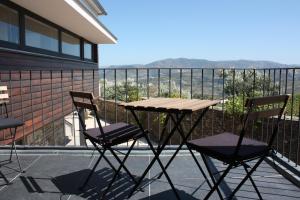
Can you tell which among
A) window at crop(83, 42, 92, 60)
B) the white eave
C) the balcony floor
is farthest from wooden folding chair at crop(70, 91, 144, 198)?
window at crop(83, 42, 92, 60)

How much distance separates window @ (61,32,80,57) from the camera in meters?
9.79

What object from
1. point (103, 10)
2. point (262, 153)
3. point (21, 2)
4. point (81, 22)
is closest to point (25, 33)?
point (21, 2)

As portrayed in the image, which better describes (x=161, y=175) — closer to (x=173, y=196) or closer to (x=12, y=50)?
(x=173, y=196)

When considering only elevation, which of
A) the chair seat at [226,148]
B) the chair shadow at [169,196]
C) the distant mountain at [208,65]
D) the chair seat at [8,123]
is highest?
the distant mountain at [208,65]

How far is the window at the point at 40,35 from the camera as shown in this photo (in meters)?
6.98

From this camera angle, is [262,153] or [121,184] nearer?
[262,153]

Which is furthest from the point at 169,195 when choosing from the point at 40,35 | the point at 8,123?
the point at 40,35

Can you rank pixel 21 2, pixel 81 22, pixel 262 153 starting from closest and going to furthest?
pixel 262 153 < pixel 21 2 < pixel 81 22

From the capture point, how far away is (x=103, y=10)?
1631cm

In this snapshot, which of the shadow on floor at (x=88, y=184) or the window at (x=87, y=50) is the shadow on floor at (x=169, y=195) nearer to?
the shadow on floor at (x=88, y=184)

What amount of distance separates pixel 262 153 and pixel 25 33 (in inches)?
234

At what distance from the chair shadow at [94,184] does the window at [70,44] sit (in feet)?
23.5

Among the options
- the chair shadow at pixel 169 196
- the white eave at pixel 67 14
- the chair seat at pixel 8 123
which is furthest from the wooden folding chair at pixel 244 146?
the white eave at pixel 67 14

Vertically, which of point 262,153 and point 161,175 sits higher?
point 262,153
